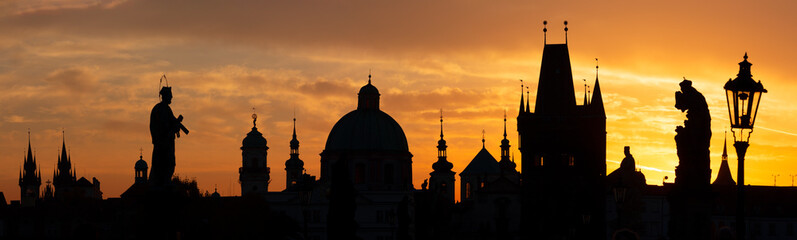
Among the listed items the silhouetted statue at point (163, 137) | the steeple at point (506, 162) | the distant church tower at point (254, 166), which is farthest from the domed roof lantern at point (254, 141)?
the silhouetted statue at point (163, 137)

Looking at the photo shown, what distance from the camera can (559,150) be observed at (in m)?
135

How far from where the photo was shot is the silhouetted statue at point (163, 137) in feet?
76.6

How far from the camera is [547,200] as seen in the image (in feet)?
437

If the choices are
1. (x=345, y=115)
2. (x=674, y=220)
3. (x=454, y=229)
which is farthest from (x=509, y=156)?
(x=674, y=220)

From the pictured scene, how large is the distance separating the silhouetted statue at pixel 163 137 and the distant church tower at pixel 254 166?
15972 cm

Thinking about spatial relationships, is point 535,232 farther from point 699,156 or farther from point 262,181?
point 699,156

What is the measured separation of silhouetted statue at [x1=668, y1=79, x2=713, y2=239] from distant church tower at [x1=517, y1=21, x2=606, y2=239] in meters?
106

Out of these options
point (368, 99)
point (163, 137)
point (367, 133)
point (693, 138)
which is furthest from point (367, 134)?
point (163, 137)

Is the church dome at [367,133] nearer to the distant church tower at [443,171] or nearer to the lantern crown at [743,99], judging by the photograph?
the distant church tower at [443,171]

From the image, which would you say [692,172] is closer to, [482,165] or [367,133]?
[367,133]

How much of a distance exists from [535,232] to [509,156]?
60.0 m

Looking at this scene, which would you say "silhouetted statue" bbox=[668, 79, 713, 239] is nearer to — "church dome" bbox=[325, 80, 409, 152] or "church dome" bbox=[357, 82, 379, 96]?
"church dome" bbox=[325, 80, 409, 152]

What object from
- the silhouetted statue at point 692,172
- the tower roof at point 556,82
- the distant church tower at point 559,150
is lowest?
the silhouetted statue at point 692,172

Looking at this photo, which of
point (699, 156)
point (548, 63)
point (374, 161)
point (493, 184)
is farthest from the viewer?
point (374, 161)
